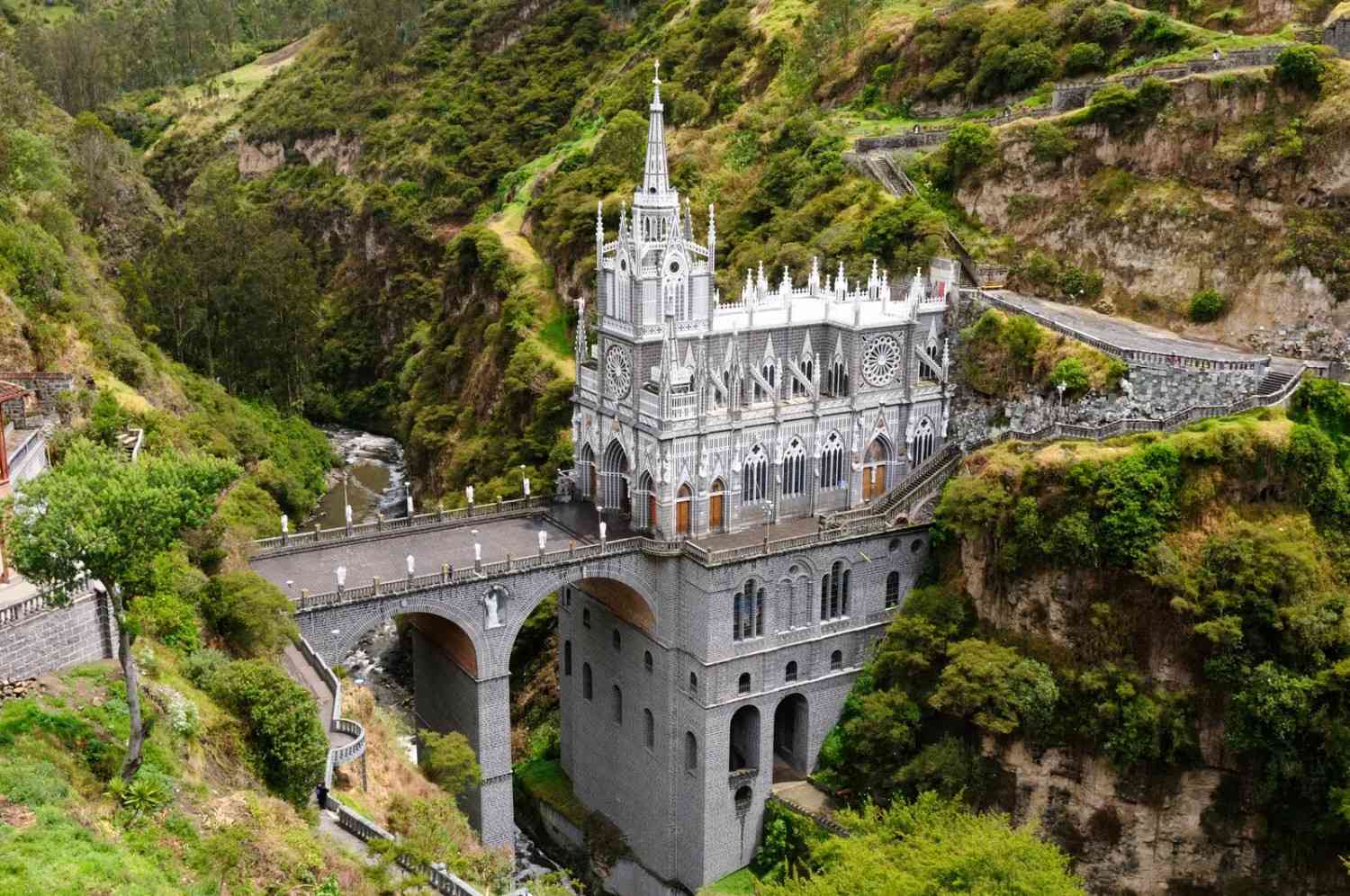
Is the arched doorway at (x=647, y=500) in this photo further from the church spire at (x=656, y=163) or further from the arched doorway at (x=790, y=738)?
the church spire at (x=656, y=163)

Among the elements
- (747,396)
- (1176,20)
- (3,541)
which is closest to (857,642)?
(747,396)

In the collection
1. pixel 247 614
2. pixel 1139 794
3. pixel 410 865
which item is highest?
pixel 247 614

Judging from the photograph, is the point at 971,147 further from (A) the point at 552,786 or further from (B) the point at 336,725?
(B) the point at 336,725

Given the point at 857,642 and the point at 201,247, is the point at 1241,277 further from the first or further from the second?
the point at 201,247

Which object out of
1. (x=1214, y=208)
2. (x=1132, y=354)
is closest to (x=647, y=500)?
(x=1132, y=354)

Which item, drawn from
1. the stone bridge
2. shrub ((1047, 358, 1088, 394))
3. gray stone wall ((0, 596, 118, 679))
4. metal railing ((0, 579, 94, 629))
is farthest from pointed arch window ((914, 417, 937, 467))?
metal railing ((0, 579, 94, 629))

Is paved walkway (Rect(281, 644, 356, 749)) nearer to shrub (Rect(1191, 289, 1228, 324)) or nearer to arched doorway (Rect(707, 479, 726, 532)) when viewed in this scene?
arched doorway (Rect(707, 479, 726, 532))

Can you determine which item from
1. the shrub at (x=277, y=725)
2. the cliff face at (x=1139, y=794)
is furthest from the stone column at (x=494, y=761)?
the cliff face at (x=1139, y=794)
